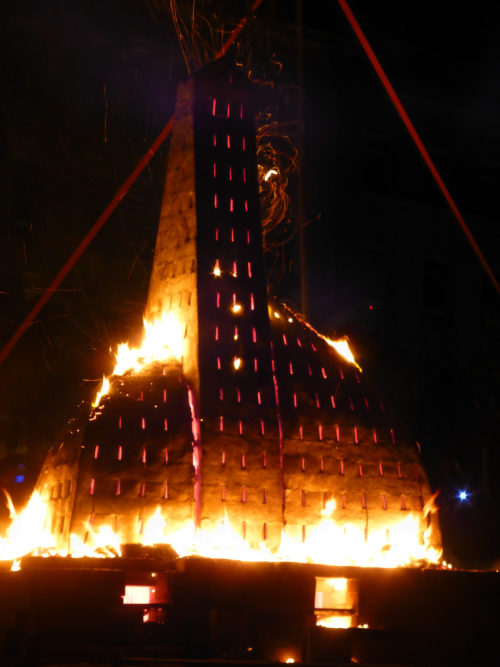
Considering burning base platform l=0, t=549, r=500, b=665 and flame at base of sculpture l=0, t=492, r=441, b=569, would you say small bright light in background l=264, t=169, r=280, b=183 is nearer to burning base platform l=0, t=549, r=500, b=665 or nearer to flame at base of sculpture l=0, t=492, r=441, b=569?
flame at base of sculpture l=0, t=492, r=441, b=569

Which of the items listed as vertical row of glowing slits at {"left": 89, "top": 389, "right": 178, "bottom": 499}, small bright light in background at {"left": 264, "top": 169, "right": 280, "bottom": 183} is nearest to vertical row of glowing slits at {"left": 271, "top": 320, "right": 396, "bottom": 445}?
vertical row of glowing slits at {"left": 89, "top": 389, "right": 178, "bottom": 499}

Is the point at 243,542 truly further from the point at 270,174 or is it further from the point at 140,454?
the point at 270,174

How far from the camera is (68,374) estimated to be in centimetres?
1503

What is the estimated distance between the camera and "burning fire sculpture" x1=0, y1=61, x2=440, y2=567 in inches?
362

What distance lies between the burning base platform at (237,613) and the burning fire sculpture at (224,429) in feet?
1.50

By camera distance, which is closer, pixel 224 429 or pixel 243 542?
pixel 243 542

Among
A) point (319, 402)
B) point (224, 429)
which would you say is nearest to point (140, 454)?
point (224, 429)

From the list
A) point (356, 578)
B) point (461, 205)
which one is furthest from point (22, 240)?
point (461, 205)

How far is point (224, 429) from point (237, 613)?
A: 194 cm

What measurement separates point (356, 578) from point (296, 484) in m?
1.16

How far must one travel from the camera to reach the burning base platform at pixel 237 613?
322 inches

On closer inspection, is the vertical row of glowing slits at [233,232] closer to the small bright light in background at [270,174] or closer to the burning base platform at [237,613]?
the small bright light in background at [270,174]

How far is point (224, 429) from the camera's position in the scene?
382 inches

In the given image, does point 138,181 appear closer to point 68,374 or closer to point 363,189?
point 68,374
